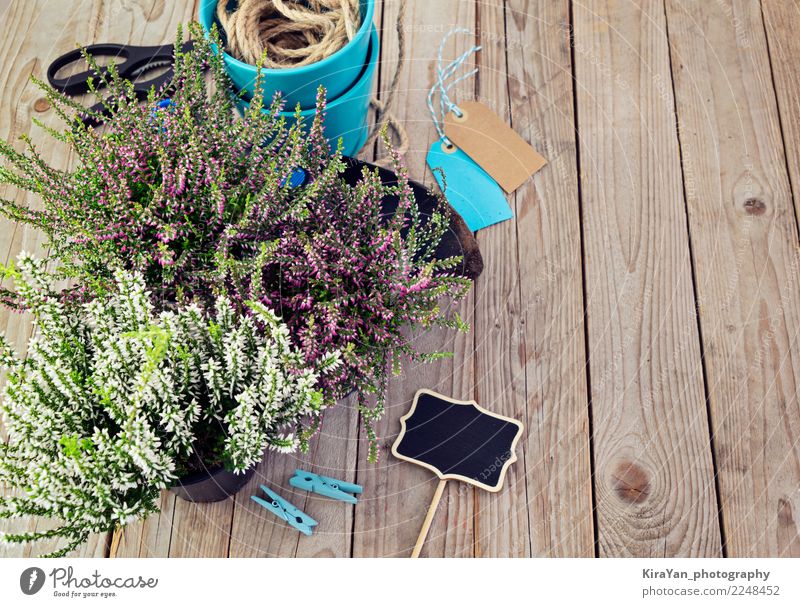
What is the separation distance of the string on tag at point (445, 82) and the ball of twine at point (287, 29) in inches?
11.1

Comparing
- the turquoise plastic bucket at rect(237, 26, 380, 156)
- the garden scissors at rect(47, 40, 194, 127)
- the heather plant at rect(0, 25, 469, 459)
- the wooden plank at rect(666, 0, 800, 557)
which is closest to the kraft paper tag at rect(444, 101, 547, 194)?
the turquoise plastic bucket at rect(237, 26, 380, 156)

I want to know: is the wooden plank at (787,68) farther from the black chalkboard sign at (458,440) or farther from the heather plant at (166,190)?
the heather plant at (166,190)

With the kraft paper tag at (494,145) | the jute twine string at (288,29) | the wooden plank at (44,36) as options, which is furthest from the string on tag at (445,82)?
the wooden plank at (44,36)

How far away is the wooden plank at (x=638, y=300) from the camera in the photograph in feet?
3.35

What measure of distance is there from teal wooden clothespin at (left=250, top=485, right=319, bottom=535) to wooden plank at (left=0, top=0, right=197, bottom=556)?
2.18ft

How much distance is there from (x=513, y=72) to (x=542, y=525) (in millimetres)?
806

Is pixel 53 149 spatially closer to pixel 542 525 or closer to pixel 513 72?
pixel 513 72

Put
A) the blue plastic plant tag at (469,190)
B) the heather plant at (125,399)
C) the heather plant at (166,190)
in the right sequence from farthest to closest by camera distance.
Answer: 1. the blue plastic plant tag at (469,190)
2. the heather plant at (166,190)
3. the heather plant at (125,399)

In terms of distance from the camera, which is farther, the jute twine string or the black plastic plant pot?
the jute twine string

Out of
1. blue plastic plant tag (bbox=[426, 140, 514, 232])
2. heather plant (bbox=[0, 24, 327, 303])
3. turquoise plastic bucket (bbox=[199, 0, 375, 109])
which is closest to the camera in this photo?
heather plant (bbox=[0, 24, 327, 303])

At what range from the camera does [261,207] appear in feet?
2.73

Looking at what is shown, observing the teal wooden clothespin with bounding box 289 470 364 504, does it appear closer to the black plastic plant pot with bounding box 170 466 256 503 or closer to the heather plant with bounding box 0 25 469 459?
the black plastic plant pot with bounding box 170 466 256 503

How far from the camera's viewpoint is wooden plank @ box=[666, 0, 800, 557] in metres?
1.04
